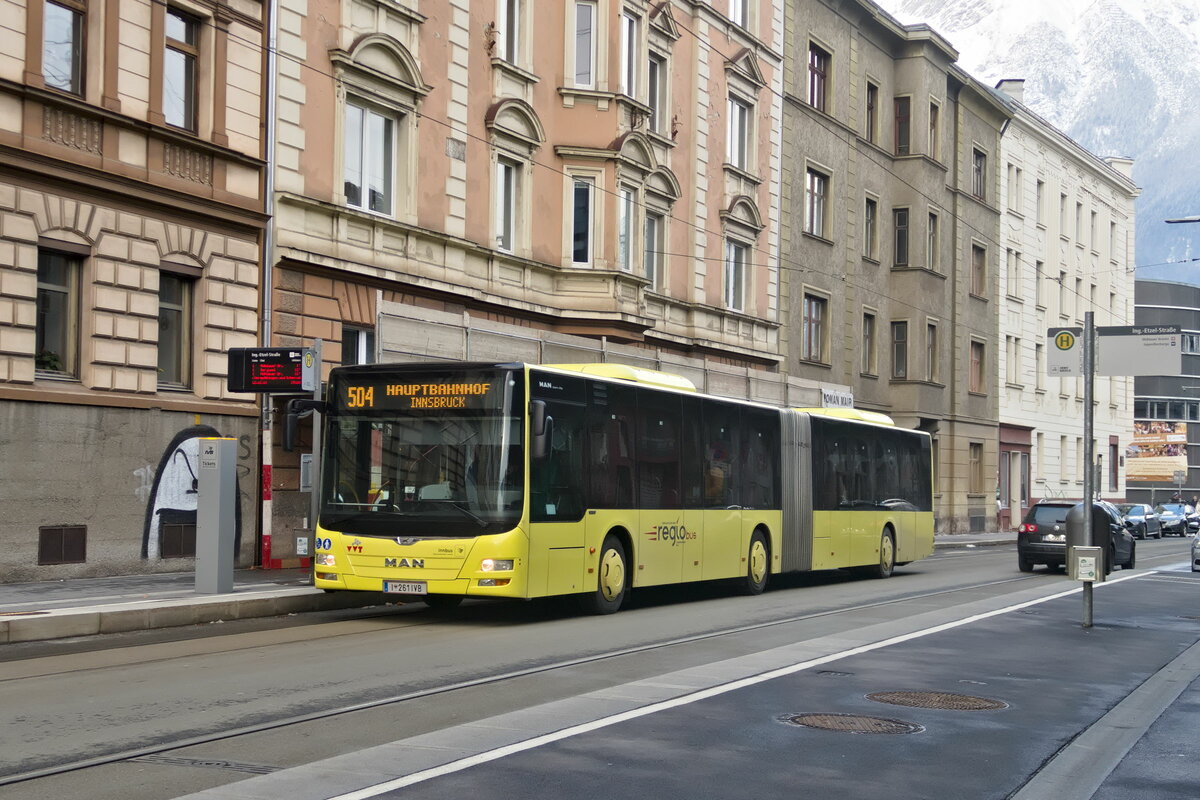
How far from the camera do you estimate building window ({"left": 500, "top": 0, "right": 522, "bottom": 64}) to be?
2869cm

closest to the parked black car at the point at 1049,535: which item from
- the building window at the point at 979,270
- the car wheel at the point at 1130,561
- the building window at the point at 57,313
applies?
the car wheel at the point at 1130,561

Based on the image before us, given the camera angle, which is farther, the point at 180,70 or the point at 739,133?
the point at 739,133

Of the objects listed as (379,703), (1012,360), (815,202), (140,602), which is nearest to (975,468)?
(1012,360)

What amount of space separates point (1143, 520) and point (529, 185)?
42.0 meters

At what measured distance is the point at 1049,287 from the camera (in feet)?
206

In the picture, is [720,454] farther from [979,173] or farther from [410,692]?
[979,173]

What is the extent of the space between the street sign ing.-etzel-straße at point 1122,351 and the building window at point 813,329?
24.3 meters

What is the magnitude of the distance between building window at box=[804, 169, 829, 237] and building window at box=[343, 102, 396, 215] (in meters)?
19.1

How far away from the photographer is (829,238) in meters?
43.9

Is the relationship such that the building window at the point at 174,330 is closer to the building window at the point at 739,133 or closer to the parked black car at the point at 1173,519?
the building window at the point at 739,133

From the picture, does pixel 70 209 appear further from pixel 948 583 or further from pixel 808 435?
pixel 948 583

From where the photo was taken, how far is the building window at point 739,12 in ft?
125

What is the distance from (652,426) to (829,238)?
2587cm

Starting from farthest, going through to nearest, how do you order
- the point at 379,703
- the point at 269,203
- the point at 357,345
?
the point at 357,345, the point at 269,203, the point at 379,703
